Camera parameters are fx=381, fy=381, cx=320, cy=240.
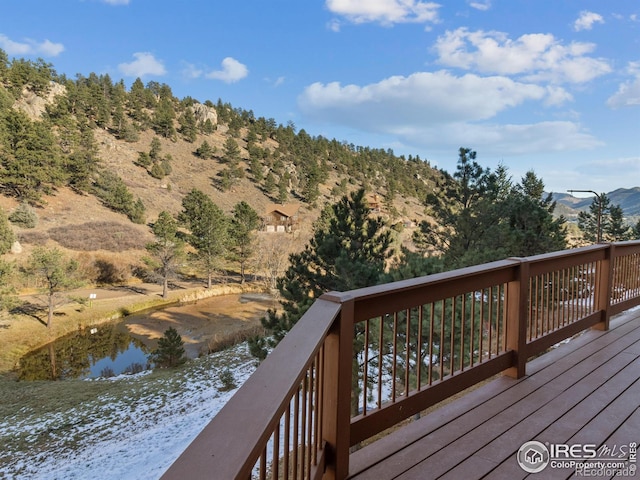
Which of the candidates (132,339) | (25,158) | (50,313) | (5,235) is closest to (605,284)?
(132,339)

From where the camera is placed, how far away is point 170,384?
13008 mm

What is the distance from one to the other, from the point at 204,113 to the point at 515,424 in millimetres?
61814

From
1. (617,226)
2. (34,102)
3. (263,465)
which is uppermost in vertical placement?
(34,102)

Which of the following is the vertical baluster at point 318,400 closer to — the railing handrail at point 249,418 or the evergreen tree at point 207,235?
the railing handrail at point 249,418

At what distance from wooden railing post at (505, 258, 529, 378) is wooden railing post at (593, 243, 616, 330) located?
5.93ft

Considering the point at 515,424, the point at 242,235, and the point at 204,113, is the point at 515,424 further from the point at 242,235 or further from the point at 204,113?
the point at 204,113

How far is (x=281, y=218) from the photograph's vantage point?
123ft

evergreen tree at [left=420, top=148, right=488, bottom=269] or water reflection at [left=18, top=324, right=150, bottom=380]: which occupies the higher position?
evergreen tree at [left=420, top=148, right=488, bottom=269]

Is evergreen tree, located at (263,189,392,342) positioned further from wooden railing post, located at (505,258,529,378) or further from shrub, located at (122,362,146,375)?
shrub, located at (122,362,146,375)

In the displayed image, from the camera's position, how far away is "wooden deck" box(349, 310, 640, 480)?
189 cm

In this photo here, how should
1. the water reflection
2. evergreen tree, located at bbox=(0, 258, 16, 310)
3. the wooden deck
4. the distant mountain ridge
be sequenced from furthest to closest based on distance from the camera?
1. the distant mountain ridge
2. evergreen tree, located at bbox=(0, 258, 16, 310)
3. the water reflection
4. the wooden deck

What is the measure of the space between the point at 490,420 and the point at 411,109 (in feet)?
59.9

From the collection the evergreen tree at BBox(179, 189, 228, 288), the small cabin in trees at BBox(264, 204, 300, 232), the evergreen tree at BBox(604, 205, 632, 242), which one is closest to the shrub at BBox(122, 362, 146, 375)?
the evergreen tree at BBox(179, 189, 228, 288)

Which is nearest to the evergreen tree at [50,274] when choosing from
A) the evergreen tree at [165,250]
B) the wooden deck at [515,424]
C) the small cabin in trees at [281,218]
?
the evergreen tree at [165,250]
